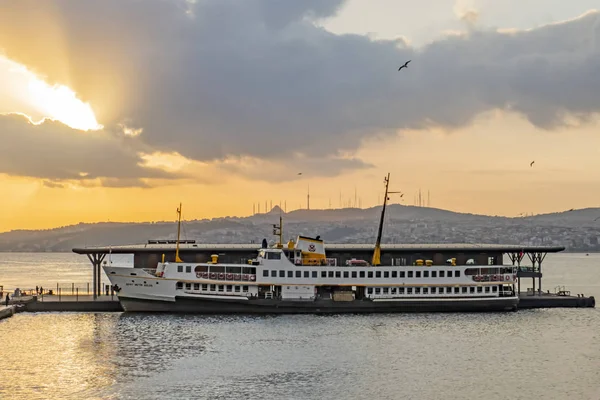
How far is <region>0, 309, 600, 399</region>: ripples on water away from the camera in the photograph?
43.8 metres

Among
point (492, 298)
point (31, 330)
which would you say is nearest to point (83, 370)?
point (31, 330)

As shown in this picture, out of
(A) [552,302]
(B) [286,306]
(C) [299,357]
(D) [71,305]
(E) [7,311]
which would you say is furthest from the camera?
(A) [552,302]

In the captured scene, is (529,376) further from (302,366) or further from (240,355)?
(240,355)

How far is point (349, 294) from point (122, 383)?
30305mm

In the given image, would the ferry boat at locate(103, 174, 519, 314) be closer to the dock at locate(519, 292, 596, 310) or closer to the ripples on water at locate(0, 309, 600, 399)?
the ripples on water at locate(0, 309, 600, 399)

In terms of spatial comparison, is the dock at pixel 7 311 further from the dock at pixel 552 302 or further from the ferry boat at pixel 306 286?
the dock at pixel 552 302

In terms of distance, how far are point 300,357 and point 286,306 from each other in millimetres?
18151

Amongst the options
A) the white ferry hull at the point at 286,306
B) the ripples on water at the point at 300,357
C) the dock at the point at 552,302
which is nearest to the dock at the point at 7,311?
the ripples on water at the point at 300,357

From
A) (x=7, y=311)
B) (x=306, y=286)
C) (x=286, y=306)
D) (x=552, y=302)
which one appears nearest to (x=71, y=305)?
(x=7, y=311)

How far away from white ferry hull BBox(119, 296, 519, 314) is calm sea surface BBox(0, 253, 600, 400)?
1362mm

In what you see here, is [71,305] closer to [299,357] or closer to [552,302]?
[299,357]

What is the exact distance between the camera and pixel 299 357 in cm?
5178

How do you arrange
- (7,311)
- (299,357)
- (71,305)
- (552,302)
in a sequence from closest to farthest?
(299,357), (7,311), (71,305), (552,302)

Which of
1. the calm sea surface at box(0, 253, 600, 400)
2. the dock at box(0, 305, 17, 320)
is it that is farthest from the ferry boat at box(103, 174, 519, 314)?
the dock at box(0, 305, 17, 320)
